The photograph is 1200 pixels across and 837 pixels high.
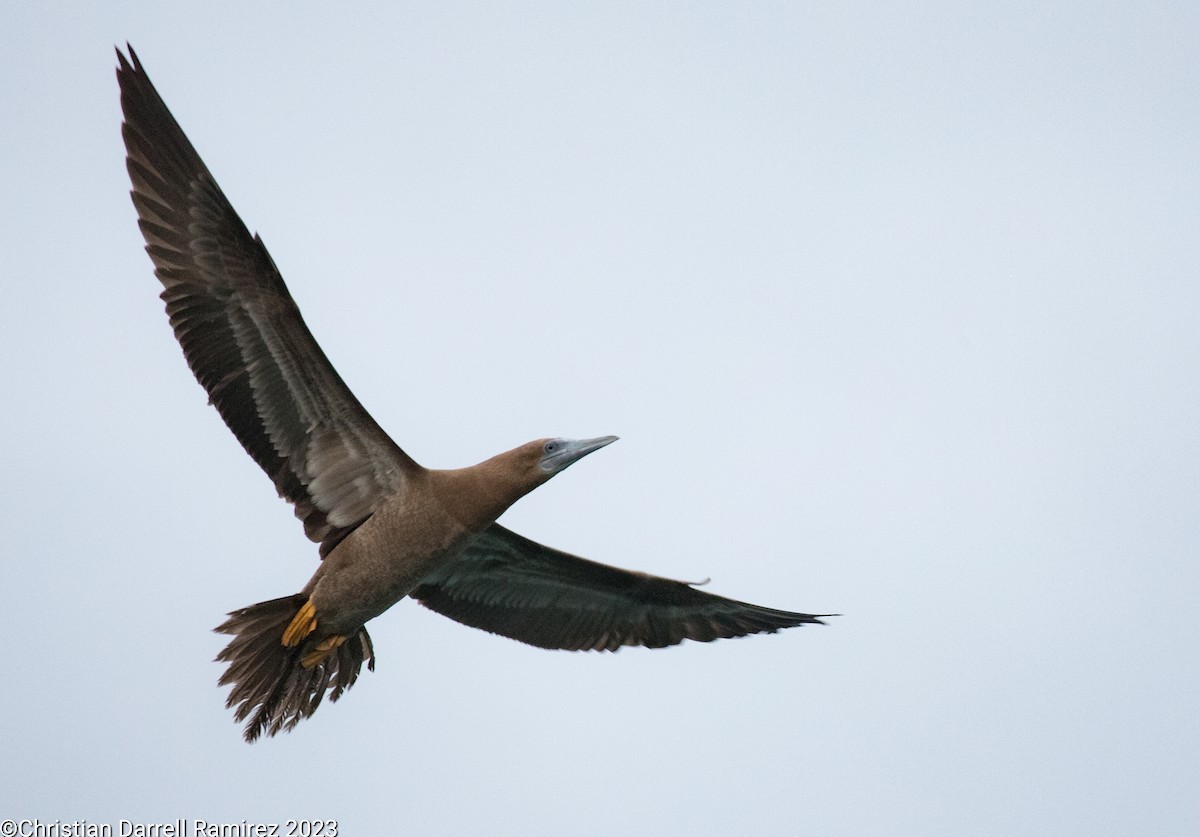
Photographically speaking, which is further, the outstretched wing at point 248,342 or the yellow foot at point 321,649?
the yellow foot at point 321,649

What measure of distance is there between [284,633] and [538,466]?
1.95 m

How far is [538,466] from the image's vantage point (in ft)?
35.9

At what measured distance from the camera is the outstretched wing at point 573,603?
12.3 m

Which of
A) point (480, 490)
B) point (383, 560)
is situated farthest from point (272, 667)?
point (480, 490)

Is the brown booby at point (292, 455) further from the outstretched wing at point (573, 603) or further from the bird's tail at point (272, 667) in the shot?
the outstretched wing at point (573, 603)

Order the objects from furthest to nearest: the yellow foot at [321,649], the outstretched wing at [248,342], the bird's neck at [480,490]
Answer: the yellow foot at [321,649]
the bird's neck at [480,490]
the outstretched wing at [248,342]

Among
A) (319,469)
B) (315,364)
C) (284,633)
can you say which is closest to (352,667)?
(284,633)

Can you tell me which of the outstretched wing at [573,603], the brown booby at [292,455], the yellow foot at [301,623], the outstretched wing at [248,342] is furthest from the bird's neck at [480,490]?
the outstretched wing at [573,603]

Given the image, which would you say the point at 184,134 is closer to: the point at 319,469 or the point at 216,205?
the point at 216,205

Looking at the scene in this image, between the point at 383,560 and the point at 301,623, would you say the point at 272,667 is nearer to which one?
the point at 301,623

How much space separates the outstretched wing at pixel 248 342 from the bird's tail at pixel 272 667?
2.02 feet

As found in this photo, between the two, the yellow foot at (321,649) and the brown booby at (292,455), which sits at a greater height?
the brown booby at (292,455)

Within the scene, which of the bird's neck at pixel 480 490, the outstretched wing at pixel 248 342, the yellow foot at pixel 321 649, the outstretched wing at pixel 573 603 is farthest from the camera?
the outstretched wing at pixel 573 603

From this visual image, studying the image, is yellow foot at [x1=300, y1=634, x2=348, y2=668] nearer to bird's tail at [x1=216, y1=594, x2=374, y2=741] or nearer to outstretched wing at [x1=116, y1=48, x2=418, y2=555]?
bird's tail at [x1=216, y1=594, x2=374, y2=741]
